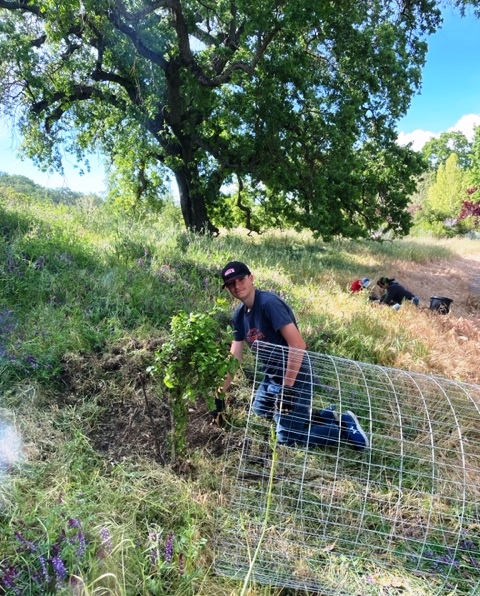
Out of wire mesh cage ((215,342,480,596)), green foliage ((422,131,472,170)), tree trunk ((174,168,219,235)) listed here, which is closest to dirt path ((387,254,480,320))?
tree trunk ((174,168,219,235))

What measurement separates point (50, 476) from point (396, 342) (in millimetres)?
3692

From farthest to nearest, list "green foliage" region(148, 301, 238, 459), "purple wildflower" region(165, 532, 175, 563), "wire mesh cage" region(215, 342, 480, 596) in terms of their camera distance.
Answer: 1. "green foliage" region(148, 301, 238, 459)
2. "wire mesh cage" region(215, 342, 480, 596)
3. "purple wildflower" region(165, 532, 175, 563)

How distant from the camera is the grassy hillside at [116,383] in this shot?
2.08 meters

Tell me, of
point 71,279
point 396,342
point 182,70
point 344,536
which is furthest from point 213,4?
point 344,536

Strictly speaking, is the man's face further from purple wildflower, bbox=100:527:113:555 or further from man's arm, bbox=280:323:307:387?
purple wildflower, bbox=100:527:113:555

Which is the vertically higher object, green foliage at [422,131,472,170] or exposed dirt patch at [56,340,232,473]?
green foliage at [422,131,472,170]

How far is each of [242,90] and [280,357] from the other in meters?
7.93

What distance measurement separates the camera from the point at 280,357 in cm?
319

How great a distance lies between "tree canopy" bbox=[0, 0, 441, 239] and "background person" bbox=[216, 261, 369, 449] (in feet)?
19.9

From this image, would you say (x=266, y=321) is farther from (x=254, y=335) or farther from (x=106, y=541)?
(x=106, y=541)

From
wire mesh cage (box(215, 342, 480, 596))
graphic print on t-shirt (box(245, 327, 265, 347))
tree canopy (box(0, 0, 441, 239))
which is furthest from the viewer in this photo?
tree canopy (box(0, 0, 441, 239))

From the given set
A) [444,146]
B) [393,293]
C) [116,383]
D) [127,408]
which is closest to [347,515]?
[127,408]

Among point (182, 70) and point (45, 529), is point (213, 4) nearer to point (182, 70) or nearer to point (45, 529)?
point (182, 70)

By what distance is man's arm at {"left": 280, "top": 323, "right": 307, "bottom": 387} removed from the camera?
2937 mm
